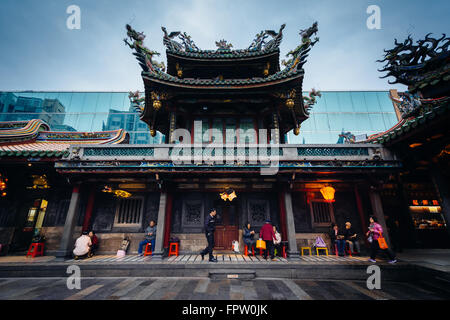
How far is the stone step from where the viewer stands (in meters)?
6.04

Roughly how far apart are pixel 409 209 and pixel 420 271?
6.05 meters

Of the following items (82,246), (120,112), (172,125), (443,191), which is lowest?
(82,246)

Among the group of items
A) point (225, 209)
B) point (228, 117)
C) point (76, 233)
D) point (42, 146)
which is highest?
point (228, 117)

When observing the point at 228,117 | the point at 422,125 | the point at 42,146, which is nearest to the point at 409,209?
the point at 422,125

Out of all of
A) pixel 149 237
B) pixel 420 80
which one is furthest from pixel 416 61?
pixel 149 237

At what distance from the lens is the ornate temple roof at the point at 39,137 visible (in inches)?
370

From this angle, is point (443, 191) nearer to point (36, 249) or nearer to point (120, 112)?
point (36, 249)

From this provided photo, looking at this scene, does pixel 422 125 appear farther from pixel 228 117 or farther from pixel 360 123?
pixel 360 123

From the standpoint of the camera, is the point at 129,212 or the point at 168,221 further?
the point at 129,212

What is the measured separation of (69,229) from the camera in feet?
23.7

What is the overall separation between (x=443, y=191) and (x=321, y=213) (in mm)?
4131

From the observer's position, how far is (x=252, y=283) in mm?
5605

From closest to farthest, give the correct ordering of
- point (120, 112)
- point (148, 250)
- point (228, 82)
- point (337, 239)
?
1. point (148, 250)
2. point (337, 239)
3. point (228, 82)
4. point (120, 112)

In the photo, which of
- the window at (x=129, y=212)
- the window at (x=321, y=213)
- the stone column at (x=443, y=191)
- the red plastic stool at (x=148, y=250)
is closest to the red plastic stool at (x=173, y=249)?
the red plastic stool at (x=148, y=250)
